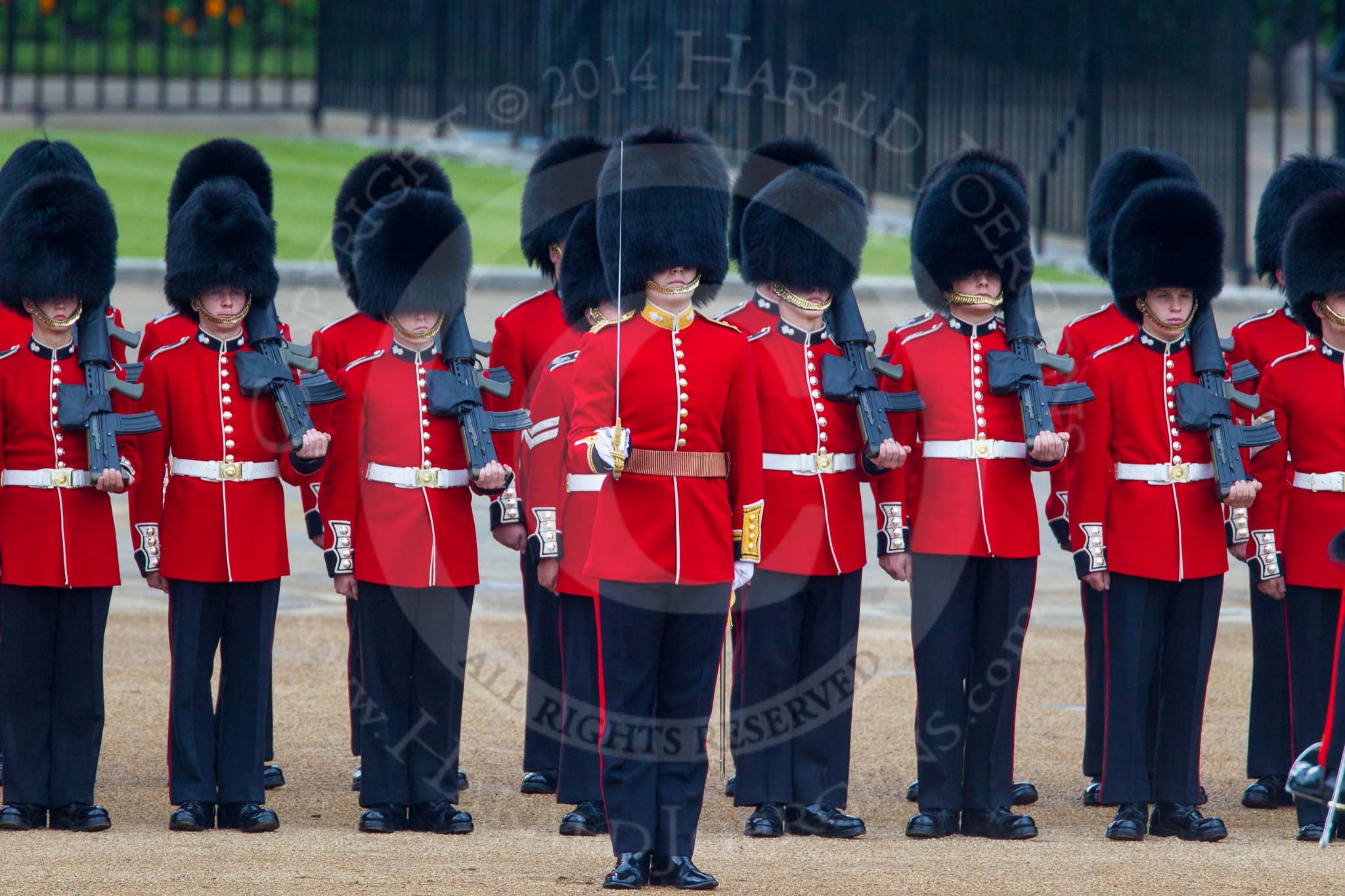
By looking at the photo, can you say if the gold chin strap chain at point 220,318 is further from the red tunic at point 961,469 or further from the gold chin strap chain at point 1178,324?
the gold chin strap chain at point 1178,324

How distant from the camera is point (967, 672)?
15.4 ft

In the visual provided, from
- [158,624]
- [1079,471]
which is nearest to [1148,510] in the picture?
[1079,471]

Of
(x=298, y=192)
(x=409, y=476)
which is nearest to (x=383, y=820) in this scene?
(x=409, y=476)

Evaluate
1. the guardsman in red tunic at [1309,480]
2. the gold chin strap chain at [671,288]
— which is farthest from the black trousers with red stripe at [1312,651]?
the gold chin strap chain at [671,288]

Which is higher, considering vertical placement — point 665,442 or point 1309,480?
point 665,442

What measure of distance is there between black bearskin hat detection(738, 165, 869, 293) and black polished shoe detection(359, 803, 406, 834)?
144 cm

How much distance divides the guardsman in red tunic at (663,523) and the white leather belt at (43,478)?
3.84 feet

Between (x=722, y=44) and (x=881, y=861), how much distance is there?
29.1ft

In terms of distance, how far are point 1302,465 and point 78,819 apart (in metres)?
2.85

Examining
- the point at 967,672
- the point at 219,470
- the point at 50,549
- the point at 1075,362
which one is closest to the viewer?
the point at 50,549

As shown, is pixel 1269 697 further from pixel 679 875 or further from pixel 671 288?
pixel 671 288

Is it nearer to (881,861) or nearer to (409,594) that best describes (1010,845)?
(881,861)

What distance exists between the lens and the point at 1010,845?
14.7 ft

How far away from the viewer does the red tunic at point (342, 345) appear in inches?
187
